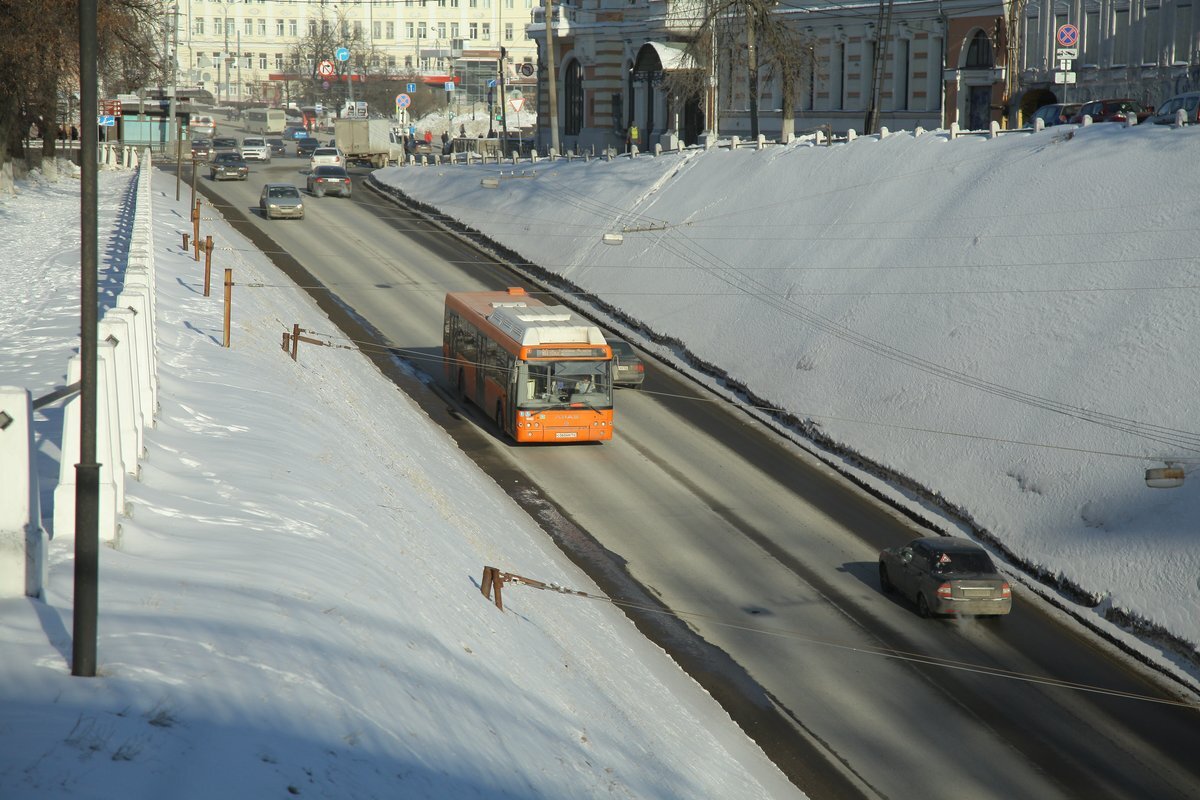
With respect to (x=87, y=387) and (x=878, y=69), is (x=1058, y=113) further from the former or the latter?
(x=87, y=387)

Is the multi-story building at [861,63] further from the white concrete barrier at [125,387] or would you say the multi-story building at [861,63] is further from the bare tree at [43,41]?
the white concrete barrier at [125,387]

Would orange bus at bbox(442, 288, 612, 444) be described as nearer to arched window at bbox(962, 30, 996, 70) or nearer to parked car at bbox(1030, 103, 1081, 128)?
parked car at bbox(1030, 103, 1081, 128)

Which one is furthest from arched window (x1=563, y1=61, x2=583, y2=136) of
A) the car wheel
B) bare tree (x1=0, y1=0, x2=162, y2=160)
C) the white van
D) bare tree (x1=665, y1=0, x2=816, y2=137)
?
the car wheel

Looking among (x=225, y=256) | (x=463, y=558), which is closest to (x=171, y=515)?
(x=463, y=558)

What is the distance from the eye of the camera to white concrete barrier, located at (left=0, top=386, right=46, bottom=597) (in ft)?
34.6

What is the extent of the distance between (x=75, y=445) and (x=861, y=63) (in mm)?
58966

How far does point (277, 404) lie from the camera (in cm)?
2158

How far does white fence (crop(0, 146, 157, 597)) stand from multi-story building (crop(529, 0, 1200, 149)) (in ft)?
146

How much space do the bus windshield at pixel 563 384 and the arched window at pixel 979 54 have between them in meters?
36.6

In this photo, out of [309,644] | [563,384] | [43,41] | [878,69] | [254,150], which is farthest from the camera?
[254,150]

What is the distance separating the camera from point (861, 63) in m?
64.8

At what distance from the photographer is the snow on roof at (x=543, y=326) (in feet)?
100

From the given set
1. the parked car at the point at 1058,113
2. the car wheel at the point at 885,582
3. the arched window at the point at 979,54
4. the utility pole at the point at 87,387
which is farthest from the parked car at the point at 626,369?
the arched window at the point at 979,54

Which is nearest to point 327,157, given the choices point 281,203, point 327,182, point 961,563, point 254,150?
point 327,182
